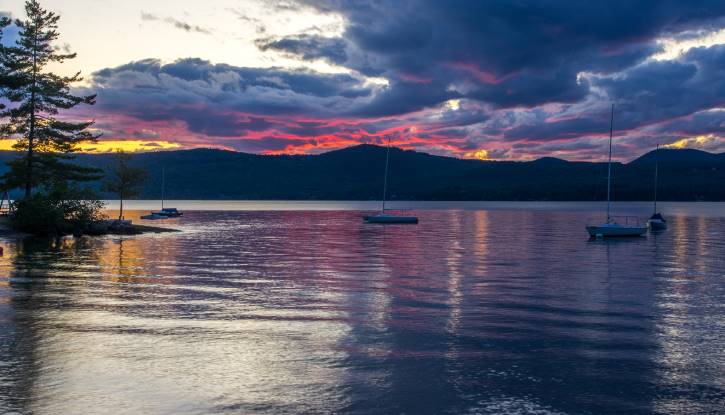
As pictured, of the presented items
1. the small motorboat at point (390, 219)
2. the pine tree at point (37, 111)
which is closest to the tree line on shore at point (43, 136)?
the pine tree at point (37, 111)

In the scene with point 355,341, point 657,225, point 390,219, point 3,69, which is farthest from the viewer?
point 390,219

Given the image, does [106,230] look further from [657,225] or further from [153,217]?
[657,225]

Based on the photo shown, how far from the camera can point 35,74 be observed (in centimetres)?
7256

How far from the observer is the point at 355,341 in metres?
17.5

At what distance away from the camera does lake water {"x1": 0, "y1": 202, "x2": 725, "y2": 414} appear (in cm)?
1216

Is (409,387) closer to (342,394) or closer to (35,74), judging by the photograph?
(342,394)

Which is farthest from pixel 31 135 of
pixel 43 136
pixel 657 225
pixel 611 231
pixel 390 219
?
pixel 657 225

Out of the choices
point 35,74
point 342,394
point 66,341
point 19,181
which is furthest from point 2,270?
point 35,74

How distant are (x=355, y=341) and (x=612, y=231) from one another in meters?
70.7


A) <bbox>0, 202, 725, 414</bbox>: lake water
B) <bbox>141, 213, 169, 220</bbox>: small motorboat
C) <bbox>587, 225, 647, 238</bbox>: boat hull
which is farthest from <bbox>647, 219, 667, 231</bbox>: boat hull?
<bbox>141, 213, 169, 220</bbox>: small motorboat

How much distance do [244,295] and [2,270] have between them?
1657 centimetres

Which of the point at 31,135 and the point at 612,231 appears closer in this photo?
the point at 31,135

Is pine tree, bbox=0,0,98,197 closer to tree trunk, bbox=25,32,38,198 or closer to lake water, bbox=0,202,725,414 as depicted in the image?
tree trunk, bbox=25,32,38,198

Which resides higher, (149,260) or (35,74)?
(35,74)
